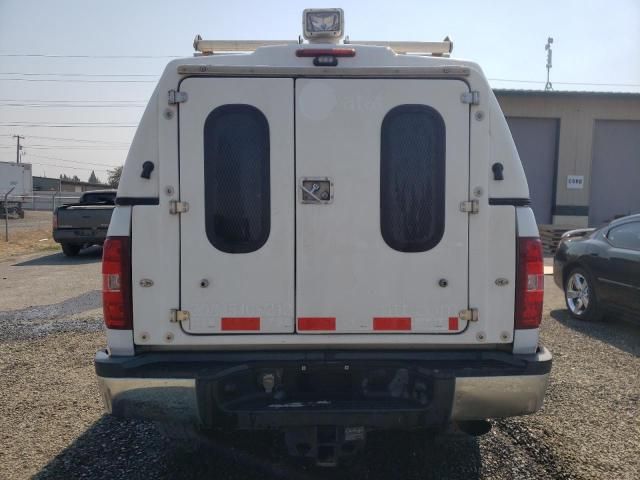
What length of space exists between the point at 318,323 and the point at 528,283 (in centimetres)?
117

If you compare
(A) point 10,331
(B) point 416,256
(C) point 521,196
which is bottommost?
(A) point 10,331

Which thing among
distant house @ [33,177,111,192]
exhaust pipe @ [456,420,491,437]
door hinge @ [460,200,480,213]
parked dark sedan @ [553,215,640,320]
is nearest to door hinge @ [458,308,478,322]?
door hinge @ [460,200,480,213]

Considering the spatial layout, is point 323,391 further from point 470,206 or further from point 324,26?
point 324,26

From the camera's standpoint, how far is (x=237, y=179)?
9.91 ft

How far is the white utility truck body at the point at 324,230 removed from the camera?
9.70 feet

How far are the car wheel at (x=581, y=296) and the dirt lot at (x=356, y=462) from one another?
1159 mm

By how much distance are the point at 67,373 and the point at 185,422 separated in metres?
2.92

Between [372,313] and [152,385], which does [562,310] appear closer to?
[372,313]

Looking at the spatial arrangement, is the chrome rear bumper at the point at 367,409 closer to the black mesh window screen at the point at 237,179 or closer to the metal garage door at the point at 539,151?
the black mesh window screen at the point at 237,179

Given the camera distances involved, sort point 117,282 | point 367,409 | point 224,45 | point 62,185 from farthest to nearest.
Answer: point 62,185
point 224,45
point 117,282
point 367,409

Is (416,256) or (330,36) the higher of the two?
(330,36)

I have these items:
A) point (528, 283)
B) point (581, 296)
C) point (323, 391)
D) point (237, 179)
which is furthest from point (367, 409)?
point (581, 296)

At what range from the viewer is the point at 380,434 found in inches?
152

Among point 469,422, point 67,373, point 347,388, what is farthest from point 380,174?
point 67,373
